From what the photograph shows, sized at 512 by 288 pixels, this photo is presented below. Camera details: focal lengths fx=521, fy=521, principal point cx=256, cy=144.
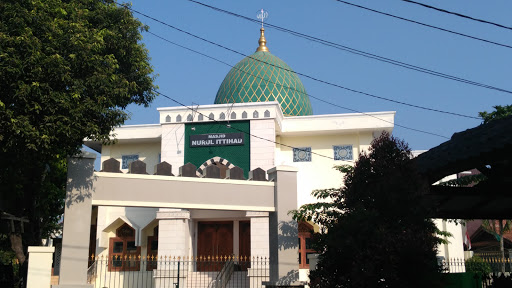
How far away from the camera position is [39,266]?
386 inches

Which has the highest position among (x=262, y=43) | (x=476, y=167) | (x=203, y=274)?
(x=262, y=43)

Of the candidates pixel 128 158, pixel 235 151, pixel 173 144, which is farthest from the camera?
pixel 128 158

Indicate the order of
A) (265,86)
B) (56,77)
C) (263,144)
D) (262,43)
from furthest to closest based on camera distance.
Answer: (262,43)
(265,86)
(263,144)
(56,77)

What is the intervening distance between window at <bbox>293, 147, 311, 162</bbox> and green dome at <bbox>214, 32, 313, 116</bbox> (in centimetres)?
229

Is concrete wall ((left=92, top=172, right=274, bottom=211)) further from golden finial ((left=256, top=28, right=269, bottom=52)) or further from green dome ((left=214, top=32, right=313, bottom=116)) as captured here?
golden finial ((left=256, top=28, right=269, bottom=52))

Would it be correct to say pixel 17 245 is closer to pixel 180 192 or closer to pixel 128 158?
pixel 180 192

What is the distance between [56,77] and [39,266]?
11.7 feet

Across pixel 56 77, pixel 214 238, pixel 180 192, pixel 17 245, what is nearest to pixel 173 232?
pixel 214 238

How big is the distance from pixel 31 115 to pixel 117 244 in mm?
13260

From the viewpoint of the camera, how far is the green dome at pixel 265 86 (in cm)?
2348

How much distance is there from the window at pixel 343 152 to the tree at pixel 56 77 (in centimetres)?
1182

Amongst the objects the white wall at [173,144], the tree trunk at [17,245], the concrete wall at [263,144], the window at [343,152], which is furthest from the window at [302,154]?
the tree trunk at [17,245]

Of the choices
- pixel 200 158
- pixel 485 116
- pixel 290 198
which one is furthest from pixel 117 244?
pixel 485 116

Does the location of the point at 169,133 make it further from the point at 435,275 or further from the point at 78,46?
the point at 435,275
